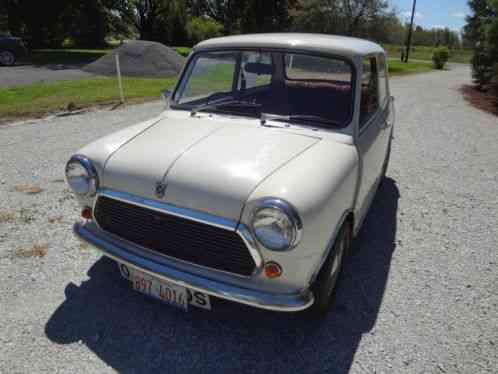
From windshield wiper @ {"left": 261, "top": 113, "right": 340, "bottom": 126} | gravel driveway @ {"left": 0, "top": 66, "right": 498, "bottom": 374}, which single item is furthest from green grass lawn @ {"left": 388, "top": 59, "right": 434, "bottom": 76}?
windshield wiper @ {"left": 261, "top": 113, "right": 340, "bottom": 126}

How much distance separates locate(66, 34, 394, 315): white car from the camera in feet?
6.64

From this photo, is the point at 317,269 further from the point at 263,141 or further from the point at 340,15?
the point at 340,15

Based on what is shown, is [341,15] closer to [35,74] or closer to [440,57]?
[440,57]

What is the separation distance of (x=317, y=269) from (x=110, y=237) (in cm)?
135

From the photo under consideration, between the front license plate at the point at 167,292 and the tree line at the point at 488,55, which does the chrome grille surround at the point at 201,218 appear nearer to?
the front license plate at the point at 167,292

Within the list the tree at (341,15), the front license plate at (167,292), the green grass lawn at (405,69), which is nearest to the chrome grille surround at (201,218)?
the front license plate at (167,292)

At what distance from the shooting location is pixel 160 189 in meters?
2.18

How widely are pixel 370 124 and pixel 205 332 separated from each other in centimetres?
206

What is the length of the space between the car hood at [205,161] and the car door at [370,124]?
48 cm

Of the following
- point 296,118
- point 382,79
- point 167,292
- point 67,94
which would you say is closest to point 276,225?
point 167,292

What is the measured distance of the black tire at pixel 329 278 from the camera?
235cm

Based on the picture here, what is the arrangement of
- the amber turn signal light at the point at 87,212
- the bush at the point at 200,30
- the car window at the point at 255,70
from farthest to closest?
the bush at the point at 200,30 → the car window at the point at 255,70 → the amber turn signal light at the point at 87,212

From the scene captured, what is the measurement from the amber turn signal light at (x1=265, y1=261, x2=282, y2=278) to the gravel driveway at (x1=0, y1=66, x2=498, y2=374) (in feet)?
1.96

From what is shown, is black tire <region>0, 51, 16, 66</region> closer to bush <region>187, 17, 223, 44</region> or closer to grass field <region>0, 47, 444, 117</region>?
grass field <region>0, 47, 444, 117</region>
